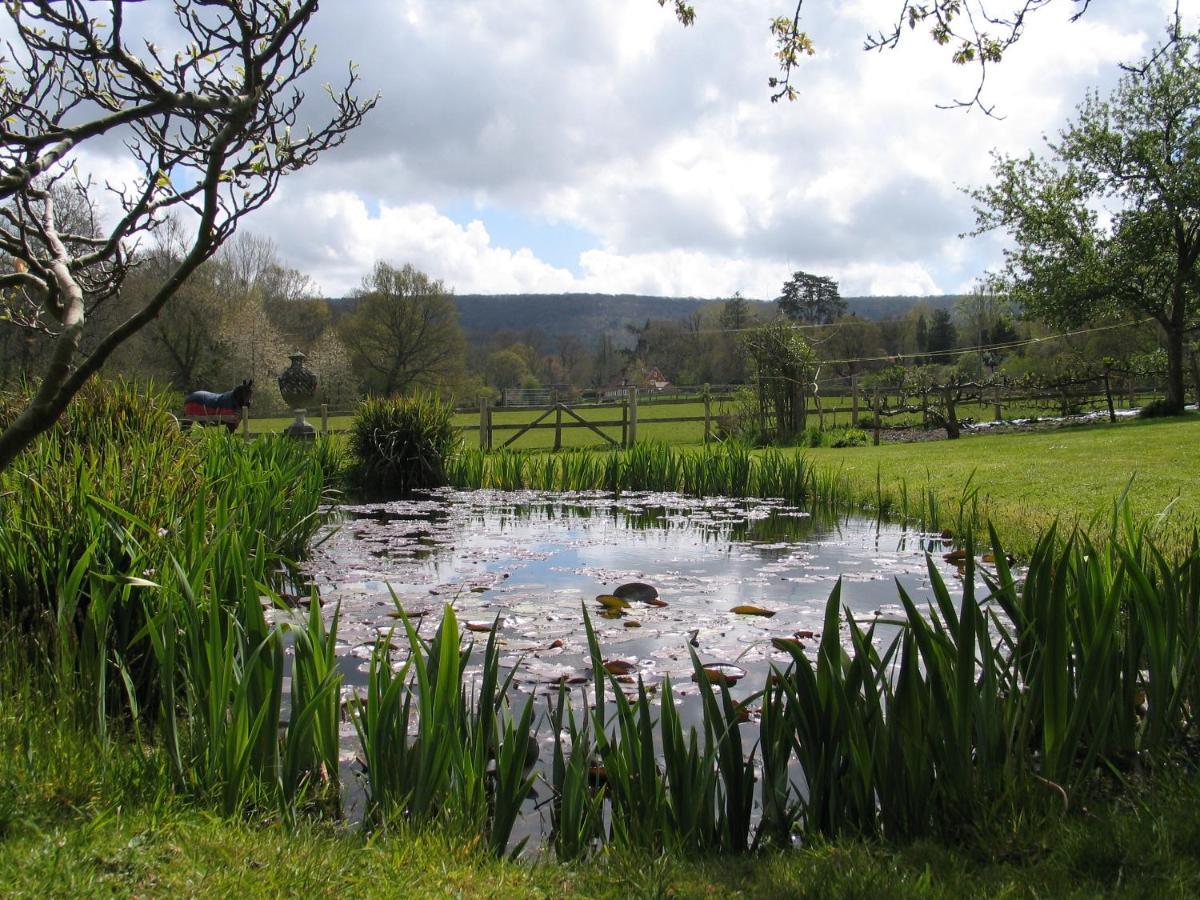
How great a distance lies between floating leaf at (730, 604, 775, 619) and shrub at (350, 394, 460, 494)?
9817mm

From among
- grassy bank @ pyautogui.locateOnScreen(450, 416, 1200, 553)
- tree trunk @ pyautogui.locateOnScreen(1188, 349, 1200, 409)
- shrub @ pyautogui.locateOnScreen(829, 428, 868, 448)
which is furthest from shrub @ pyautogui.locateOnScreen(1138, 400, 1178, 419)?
shrub @ pyautogui.locateOnScreen(829, 428, 868, 448)

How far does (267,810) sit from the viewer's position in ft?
8.99

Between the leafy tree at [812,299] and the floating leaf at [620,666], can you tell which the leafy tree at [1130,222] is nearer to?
the floating leaf at [620,666]

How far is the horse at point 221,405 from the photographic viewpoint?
1684 cm

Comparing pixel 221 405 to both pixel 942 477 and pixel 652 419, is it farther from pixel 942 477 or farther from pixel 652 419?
pixel 942 477

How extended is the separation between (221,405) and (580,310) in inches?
6321

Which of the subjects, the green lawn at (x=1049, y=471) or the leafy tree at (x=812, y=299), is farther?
the leafy tree at (x=812, y=299)

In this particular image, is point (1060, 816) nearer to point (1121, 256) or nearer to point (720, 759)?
point (720, 759)

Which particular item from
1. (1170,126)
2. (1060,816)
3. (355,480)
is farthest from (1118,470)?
(1170,126)

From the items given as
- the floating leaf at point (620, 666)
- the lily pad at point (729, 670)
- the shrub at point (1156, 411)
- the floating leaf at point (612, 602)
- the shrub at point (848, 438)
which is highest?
the shrub at point (1156, 411)

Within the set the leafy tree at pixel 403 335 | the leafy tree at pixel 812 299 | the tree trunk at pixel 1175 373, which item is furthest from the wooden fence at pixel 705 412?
the leafy tree at pixel 812 299

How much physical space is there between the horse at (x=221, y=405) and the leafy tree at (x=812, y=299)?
104 metres

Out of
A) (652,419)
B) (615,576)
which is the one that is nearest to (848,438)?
(652,419)

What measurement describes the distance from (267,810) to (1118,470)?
11788 millimetres
